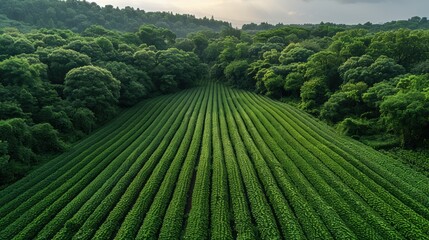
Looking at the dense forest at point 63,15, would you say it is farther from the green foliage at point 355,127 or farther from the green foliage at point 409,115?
the green foliage at point 409,115

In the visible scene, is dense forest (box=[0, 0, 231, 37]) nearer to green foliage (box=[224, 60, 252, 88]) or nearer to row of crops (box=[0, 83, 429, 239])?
green foliage (box=[224, 60, 252, 88])

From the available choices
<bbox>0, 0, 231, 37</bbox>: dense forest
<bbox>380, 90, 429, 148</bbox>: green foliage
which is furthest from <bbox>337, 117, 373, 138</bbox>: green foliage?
<bbox>0, 0, 231, 37</bbox>: dense forest

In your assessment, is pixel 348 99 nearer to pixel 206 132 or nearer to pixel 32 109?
pixel 206 132

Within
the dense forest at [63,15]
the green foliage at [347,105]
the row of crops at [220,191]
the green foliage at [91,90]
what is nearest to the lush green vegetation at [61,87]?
the green foliage at [91,90]

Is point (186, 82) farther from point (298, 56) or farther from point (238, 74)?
point (298, 56)

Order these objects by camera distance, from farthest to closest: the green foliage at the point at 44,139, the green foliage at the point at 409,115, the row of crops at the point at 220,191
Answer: the green foliage at the point at 44,139 → the green foliage at the point at 409,115 → the row of crops at the point at 220,191

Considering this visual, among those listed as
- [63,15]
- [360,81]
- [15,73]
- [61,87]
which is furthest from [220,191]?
[63,15]

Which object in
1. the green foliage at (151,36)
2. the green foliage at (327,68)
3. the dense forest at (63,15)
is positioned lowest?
the green foliage at (327,68)
